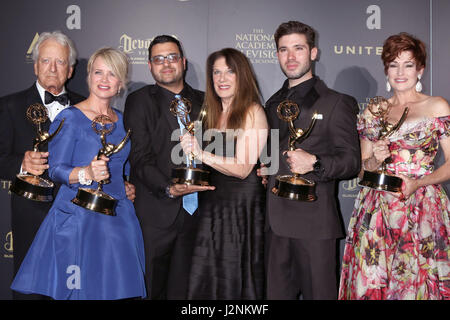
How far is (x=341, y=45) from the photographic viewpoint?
388 centimetres

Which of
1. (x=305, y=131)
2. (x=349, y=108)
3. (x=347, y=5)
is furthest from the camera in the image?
(x=347, y=5)

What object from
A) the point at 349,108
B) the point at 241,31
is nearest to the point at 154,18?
→ the point at 241,31

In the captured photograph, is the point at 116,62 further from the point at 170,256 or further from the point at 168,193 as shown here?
the point at 170,256

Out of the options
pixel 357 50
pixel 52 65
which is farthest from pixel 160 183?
pixel 357 50

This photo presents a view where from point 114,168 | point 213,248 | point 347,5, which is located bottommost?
point 213,248

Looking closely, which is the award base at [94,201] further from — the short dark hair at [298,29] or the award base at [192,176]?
the short dark hair at [298,29]

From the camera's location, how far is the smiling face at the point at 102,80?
9.66ft

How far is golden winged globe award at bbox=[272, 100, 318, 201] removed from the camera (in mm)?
2533

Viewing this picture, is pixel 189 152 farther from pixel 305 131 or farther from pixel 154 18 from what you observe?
pixel 154 18

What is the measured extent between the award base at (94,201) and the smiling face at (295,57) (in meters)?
1.35

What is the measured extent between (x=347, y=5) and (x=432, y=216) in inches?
77.1

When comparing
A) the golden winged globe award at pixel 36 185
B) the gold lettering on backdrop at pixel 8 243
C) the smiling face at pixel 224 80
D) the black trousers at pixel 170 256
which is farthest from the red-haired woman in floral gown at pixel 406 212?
the gold lettering on backdrop at pixel 8 243

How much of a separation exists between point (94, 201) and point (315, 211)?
1.27 m

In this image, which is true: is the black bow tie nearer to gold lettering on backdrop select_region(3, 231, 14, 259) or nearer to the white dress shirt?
the white dress shirt
